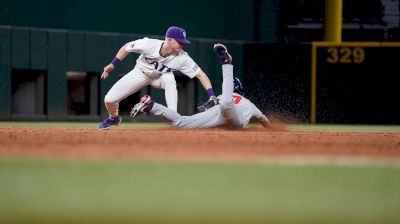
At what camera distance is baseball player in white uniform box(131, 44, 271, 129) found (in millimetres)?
9234

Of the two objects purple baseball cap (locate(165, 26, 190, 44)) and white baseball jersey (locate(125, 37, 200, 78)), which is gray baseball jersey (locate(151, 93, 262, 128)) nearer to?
white baseball jersey (locate(125, 37, 200, 78))

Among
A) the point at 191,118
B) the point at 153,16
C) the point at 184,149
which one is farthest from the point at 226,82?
the point at 153,16

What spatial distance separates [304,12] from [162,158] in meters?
14.6

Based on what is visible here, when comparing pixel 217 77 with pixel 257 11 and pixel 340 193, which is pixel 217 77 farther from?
pixel 340 193

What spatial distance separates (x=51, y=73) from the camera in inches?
614

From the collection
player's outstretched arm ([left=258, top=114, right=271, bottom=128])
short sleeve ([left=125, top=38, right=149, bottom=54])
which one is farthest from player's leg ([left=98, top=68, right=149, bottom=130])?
player's outstretched arm ([left=258, top=114, right=271, bottom=128])

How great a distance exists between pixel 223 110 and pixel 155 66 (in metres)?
1.46

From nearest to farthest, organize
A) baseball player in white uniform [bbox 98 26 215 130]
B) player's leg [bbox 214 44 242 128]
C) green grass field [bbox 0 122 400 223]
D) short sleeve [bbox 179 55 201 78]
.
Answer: green grass field [bbox 0 122 400 223] → player's leg [bbox 214 44 242 128] → baseball player in white uniform [bbox 98 26 215 130] → short sleeve [bbox 179 55 201 78]

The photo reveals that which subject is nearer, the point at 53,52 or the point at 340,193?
the point at 340,193

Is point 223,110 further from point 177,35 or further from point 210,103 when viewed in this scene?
point 177,35

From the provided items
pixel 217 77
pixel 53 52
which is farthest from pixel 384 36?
pixel 53 52

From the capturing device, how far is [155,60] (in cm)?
1032

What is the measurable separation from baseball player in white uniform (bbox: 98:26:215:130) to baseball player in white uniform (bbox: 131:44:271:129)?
0.48 metres

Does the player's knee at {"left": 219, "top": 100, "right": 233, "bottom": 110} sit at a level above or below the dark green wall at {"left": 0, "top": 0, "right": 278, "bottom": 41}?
below
